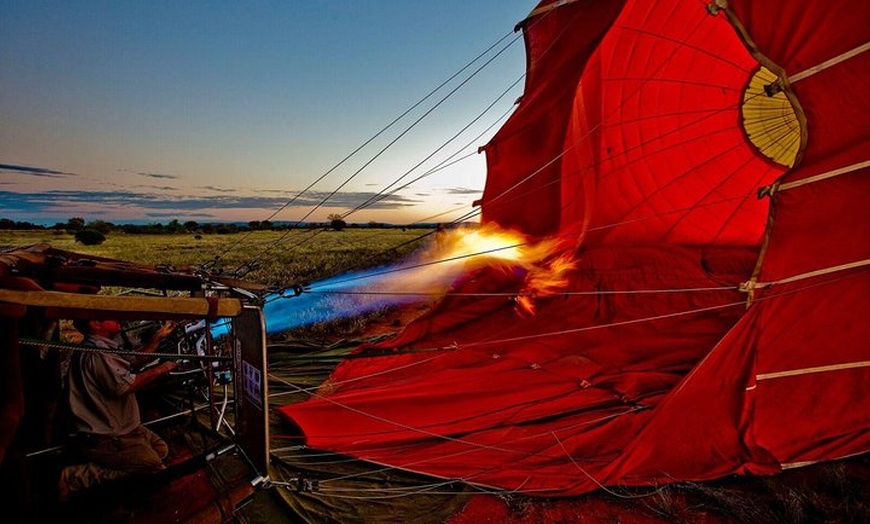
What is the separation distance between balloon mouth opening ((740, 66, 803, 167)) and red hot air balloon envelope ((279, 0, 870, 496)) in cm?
3

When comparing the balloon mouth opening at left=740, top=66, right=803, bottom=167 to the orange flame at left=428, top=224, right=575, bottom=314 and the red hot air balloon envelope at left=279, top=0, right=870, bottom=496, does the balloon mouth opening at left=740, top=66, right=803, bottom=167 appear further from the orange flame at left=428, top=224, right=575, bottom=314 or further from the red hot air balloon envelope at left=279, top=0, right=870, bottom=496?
the orange flame at left=428, top=224, right=575, bottom=314

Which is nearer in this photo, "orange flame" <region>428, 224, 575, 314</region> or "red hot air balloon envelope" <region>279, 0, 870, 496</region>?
"red hot air balloon envelope" <region>279, 0, 870, 496</region>

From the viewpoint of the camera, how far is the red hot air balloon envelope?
114 inches

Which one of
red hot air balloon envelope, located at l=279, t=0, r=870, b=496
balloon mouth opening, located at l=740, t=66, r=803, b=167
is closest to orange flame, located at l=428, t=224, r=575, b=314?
red hot air balloon envelope, located at l=279, t=0, r=870, b=496

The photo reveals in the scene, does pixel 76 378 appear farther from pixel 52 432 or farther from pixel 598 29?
pixel 598 29

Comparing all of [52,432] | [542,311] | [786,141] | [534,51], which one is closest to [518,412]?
[542,311]

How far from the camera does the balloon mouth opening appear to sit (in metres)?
6.29

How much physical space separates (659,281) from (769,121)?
120 inches

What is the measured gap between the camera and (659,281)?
616 cm

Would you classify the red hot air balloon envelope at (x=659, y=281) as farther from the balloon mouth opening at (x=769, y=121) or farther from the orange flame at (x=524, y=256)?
the orange flame at (x=524, y=256)

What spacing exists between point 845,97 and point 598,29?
2.45 metres

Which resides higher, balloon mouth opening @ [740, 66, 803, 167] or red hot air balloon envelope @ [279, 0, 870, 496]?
balloon mouth opening @ [740, 66, 803, 167]

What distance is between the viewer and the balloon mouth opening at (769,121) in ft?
20.6

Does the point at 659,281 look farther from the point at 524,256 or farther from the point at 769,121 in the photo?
the point at 769,121
